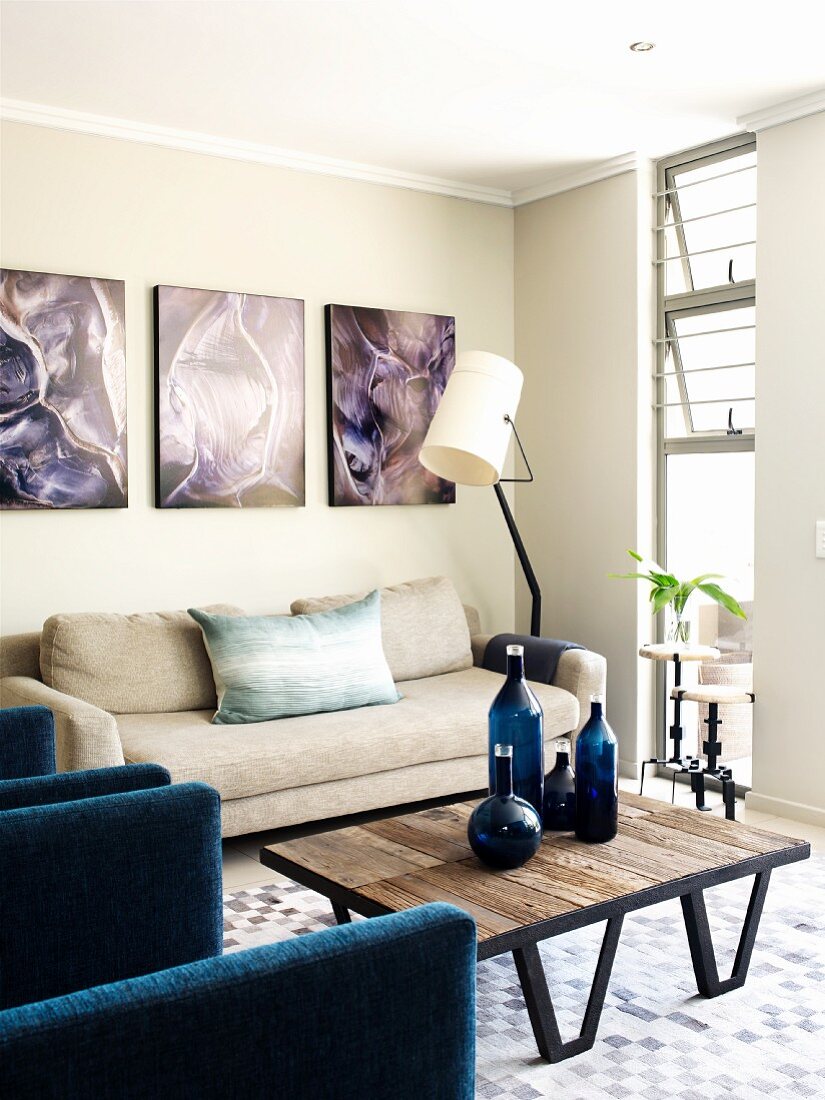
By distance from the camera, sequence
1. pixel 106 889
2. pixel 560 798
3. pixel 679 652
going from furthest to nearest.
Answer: pixel 679 652 < pixel 560 798 < pixel 106 889

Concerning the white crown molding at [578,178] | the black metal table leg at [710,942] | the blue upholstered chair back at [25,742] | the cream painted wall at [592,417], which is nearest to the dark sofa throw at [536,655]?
the cream painted wall at [592,417]

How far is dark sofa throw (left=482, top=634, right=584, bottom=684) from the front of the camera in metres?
4.35

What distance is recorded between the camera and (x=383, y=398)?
4734 mm

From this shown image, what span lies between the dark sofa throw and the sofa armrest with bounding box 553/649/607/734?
0.10 feet

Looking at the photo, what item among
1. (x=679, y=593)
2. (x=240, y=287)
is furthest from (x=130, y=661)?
(x=679, y=593)

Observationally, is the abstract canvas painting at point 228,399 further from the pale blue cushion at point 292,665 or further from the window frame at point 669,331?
the window frame at point 669,331

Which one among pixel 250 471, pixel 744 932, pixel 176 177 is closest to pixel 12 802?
pixel 744 932

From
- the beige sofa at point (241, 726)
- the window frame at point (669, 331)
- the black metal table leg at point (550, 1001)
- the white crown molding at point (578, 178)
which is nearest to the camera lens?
the black metal table leg at point (550, 1001)

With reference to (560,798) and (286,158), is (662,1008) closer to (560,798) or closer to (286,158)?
(560,798)

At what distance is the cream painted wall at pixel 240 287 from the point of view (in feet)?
13.0

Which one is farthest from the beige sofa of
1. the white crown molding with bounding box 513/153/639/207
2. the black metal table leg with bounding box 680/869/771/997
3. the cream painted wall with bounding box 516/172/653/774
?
the white crown molding with bounding box 513/153/639/207

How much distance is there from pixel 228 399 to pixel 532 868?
2518 mm

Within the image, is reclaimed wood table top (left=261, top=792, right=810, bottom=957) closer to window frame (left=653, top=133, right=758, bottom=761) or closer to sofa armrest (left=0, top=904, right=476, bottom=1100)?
sofa armrest (left=0, top=904, right=476, bottom=1100)

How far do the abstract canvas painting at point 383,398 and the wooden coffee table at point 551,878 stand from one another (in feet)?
7.02
